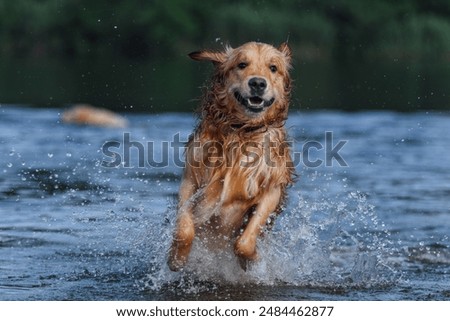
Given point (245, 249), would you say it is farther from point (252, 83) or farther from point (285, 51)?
point (285, 51)

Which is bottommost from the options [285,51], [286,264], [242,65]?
[286,264]

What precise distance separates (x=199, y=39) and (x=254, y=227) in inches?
1118

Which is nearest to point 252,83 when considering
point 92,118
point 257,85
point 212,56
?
point 257,85

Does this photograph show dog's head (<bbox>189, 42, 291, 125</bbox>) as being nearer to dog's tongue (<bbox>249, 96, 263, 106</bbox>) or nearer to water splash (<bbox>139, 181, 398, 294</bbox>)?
dog's tongue (<bbox>249, 96, 263, 106</bbox>)

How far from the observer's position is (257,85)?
277 inches

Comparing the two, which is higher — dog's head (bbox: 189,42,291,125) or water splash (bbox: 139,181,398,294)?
dog's head (bbox: 189,42,291,125)

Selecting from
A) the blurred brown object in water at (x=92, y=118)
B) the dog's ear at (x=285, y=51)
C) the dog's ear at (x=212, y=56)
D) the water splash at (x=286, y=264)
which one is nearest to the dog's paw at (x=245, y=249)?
the water splash at (x=286, y=264)

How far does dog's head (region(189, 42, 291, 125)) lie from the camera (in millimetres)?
7078

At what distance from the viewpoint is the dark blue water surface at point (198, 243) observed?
288 inches

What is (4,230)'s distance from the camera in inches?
353

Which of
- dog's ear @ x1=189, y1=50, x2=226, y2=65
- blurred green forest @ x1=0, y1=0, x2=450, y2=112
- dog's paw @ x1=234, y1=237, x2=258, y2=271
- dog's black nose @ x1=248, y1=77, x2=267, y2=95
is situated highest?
blurred green forest @ x1=0, y1=0, x2=450, y2=112

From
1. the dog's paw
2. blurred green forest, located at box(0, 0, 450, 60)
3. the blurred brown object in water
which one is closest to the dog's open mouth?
the dog's paw

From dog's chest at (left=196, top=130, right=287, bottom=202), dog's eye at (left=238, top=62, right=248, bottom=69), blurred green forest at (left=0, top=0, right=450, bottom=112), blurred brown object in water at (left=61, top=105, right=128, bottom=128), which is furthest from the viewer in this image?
blurred green forest at (left=0, top=0, right=450, bottom=112)

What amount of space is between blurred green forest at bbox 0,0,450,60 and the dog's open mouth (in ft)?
82.1
